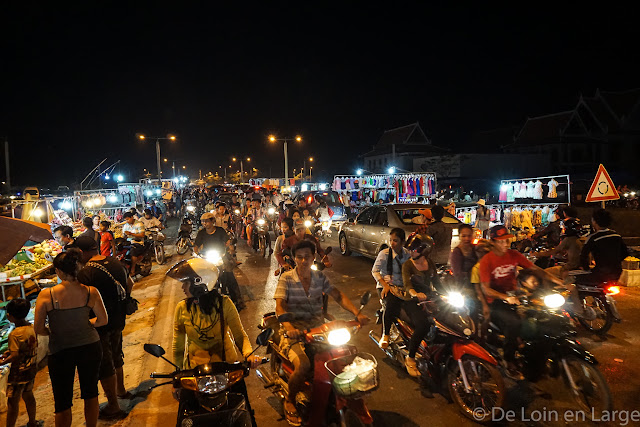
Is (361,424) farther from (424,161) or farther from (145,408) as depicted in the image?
(424,161)

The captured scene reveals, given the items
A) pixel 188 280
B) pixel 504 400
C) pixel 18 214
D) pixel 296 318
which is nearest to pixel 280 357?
pixel 296 318

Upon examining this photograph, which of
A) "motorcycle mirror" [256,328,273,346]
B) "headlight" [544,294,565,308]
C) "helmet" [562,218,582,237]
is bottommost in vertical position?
"headlight" [544,294,565,308]

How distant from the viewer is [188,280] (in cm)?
325

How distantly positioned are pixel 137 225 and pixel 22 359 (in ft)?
27.3

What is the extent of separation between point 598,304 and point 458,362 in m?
3.61

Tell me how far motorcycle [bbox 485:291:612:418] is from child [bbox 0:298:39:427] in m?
4.95

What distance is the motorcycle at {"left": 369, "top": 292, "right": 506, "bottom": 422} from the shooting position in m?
3.90

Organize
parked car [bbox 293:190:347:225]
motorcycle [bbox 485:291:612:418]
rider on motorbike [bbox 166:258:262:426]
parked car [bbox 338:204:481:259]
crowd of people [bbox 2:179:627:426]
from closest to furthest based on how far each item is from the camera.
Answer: rider on motorbike [bbox 166:258:262:426] < crowd of people [bbox 2:179:627:426] < motorcycle [bbox 485:291:612:418] < parked car [bbox 338:204:481:259] < parked car [bbox 293:190:347:225]

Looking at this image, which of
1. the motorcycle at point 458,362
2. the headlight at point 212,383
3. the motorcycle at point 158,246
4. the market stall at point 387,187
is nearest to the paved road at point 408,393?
the motorcycle at point 458,362

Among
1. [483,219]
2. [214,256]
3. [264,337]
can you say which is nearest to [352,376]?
[264,337]

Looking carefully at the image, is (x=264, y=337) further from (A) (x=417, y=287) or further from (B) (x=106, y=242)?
(B) (x=106, y=242)

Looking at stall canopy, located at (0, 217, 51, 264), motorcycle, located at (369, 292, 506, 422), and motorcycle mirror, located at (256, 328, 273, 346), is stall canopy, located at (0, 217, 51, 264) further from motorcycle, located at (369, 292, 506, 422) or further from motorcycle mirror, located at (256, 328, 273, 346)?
motorcycle, located at (369, 292, 506, 422)

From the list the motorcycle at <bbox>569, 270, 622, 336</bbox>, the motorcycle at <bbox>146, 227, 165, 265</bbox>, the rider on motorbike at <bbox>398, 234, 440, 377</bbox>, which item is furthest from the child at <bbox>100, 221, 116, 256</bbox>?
the motorcycle at <bbox>569, 270, 622, 336</bbox>

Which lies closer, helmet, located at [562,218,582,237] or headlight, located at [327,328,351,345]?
headlight, located at [327,328,351,345]
